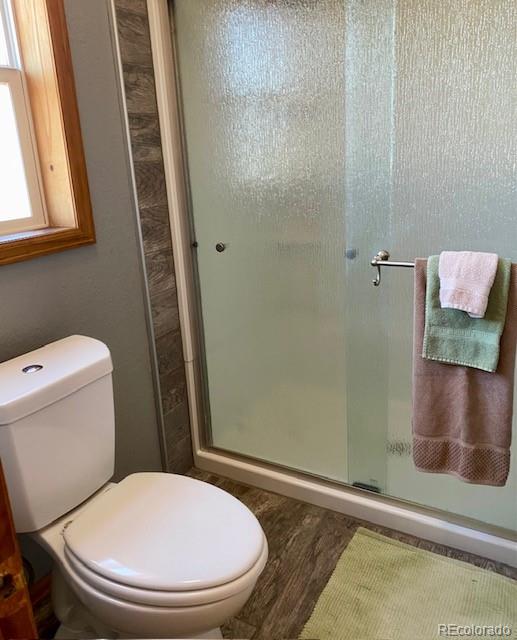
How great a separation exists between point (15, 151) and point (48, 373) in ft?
2.26

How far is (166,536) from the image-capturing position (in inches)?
49.2

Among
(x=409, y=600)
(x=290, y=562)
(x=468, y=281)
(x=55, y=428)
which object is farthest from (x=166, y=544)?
(x=468, y=281)

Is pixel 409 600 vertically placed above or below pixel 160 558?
below

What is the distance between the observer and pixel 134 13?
1704 millimetres

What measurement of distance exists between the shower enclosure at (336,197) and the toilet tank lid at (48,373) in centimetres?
70

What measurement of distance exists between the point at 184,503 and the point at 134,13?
4.84 ft

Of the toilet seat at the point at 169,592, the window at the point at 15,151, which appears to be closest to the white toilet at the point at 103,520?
the toilet seat at the point at 169,592

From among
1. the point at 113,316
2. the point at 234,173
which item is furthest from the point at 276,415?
the point at 234,173

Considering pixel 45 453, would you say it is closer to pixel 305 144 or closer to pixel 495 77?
pixel 305 144

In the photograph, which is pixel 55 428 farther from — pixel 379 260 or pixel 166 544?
pixel 379 260

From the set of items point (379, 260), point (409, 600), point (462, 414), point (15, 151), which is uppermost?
point (15, 151)

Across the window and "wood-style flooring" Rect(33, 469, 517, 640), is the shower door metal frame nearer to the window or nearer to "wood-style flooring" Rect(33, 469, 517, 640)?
"wood-style flooring" Rect(33, 469, 517, 640)

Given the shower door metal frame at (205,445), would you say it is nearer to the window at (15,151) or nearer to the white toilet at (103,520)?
the window at (15,151)

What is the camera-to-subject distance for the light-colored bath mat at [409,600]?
148 centimetres
